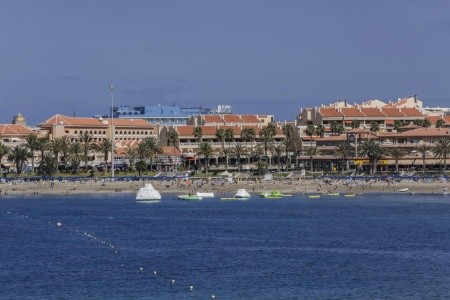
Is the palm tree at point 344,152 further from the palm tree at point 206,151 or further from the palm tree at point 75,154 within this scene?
the palm tree at point 75,154

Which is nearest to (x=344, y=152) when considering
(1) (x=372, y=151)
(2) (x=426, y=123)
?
(1) (x=372, y=151)

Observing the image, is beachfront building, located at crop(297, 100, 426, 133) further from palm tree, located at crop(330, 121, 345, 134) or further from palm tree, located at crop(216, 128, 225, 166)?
palm tree, located at crop(216, 128, 225, 166)

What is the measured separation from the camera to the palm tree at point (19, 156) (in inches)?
6038

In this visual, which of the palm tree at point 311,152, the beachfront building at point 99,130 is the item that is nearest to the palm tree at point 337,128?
the palm tree at point 311,152

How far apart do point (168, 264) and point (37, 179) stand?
288ft

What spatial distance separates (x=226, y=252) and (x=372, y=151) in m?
87.3

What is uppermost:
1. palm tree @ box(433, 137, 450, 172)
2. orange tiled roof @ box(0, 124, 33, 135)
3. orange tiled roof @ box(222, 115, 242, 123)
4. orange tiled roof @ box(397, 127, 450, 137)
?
orange tiled roof @ box(222, 115, 242, 123)

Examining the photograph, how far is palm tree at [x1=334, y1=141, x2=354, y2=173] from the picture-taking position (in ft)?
516

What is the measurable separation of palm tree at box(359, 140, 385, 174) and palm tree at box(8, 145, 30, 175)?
50233 millimetres

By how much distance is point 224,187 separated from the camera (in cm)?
13788

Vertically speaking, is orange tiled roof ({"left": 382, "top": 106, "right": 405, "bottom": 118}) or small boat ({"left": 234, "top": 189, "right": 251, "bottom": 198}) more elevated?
orange tiled roof ({"left": 382, "top": 106, "right": 405, "bottom": 118})

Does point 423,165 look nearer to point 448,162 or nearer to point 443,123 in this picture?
point 448,162

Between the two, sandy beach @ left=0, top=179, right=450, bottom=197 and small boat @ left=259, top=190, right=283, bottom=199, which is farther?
sandy beach @ left=0, top=179, right=450, bottom=197

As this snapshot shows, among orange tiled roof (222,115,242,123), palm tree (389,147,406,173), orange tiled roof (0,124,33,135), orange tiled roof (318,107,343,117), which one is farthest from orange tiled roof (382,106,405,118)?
orange tiled roof (0,124,33,135)
